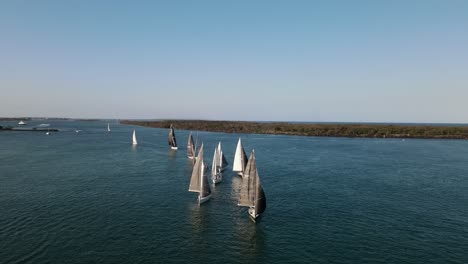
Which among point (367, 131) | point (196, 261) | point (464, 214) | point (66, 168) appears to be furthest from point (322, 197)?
point (367, 131)

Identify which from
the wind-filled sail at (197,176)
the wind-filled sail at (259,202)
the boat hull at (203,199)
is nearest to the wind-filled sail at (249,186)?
the wind-filled sail at (259,202)

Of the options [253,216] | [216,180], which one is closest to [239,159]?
[216,180]

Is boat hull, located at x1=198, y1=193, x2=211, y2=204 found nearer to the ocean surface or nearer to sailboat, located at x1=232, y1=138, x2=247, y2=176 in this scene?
the ocean surface

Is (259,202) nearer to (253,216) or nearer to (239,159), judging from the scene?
(253,216)

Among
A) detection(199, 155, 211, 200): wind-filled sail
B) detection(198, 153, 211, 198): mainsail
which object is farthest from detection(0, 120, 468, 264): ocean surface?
detection(199, 155, 211, 200): wind-filled sail

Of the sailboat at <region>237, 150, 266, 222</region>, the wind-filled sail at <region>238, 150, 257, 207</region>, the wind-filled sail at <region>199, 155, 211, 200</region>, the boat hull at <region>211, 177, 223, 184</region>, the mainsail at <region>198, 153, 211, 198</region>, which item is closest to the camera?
the sailboat at <region>237, 150, 266, 222</region>

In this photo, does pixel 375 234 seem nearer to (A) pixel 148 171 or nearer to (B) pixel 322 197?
(B) pixel 322 197

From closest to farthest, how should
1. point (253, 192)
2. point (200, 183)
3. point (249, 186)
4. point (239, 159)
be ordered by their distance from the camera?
point (253, 192)
point (249, 186)
point (200, 183)
point (239, 159)
